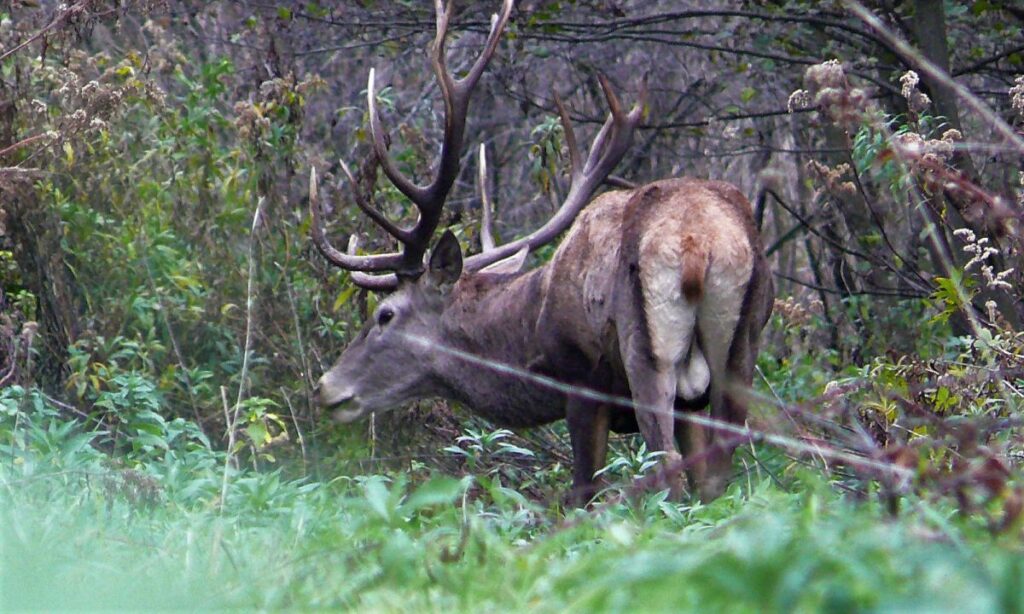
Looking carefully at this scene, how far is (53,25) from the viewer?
23.7 feet

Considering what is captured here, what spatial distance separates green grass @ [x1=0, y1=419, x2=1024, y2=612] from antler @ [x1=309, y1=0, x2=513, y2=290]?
2.53m

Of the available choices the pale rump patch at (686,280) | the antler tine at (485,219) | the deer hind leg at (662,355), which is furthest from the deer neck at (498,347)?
the pale rump patch at (686,280)

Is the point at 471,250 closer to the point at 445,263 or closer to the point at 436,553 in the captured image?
the point at 445,263

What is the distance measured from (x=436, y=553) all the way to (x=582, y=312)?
370 centimetres

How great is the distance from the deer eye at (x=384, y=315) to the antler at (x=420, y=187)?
0.41 feet

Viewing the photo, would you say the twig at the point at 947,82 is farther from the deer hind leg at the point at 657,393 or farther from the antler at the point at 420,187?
the antler at the point at 420,187

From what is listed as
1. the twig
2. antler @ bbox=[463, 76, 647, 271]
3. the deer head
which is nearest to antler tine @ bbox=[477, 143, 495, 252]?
antler @ bbox=[463, 76, 647, 271]

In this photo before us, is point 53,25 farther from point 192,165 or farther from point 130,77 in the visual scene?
point 192,165

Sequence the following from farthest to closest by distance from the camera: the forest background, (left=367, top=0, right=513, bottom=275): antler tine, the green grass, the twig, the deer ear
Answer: the deer ear < (left=367, top=0, right=513, bottom=275): antler tine < the twig < the forest background < the green grass

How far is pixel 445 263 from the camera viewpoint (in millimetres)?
7688

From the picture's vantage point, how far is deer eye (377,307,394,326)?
7781 millimetres

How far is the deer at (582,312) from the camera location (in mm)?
6000

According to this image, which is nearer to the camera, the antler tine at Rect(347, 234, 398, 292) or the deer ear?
the deer ear

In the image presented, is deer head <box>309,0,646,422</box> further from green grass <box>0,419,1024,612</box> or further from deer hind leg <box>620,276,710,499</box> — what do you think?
green grass <box>0,419,1024,612</box>
